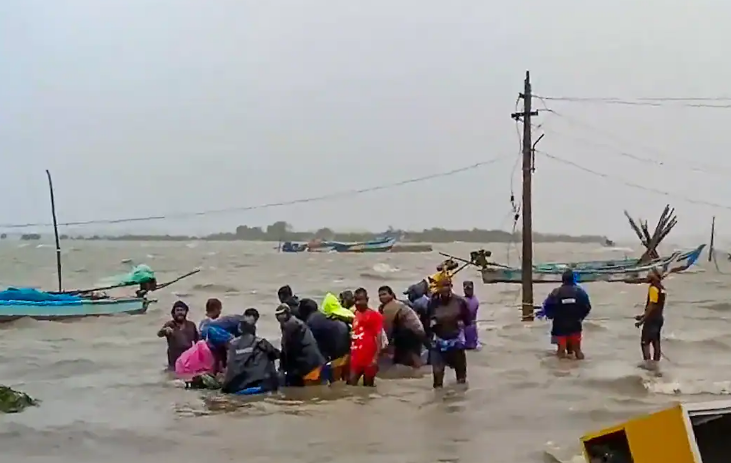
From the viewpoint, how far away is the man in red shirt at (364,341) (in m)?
12.0

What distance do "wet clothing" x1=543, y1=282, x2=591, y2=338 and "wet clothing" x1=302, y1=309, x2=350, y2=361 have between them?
3969 mm

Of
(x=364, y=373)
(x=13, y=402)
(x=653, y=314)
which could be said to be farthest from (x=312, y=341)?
(x=653, y=314)

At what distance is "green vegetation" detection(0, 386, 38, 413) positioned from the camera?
12.2 meters

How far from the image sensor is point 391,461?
29.8 feet

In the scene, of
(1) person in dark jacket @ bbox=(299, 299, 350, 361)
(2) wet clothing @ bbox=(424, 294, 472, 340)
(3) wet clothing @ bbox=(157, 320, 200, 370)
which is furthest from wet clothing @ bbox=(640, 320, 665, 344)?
(3) wet clothing @ bbox=(157, 320, 200, 370)

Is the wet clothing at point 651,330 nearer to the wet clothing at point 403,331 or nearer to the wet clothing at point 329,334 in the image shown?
the wet clothing at point 403,331

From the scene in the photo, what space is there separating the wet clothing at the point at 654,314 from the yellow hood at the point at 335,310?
15.5 feet

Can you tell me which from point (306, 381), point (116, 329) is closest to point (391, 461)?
point (306, 381)

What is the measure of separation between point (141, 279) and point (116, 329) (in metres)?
4.52

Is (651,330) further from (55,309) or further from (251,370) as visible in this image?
(55,309)

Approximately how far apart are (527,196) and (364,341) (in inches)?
482

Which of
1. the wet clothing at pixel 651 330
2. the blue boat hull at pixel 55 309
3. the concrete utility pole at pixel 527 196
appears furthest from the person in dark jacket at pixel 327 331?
the blue boat hull at pixel 55 309

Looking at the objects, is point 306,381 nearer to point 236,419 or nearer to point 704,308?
point 236,419

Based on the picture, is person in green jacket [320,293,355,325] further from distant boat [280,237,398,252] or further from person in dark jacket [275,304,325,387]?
distant boat [280,237,398,252]
